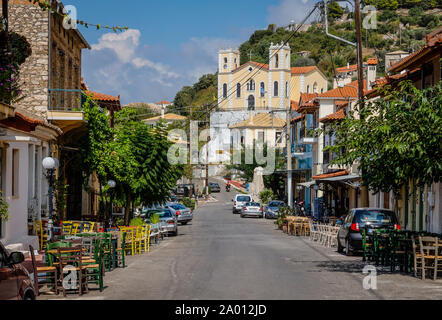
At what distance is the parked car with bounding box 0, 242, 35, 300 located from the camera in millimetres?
8071

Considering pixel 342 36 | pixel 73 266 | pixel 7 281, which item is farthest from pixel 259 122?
pixel 7 281

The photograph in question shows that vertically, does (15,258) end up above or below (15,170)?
below

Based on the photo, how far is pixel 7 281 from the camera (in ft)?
26.8

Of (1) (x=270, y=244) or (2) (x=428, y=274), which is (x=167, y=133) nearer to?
(1) (x=270, y=244)

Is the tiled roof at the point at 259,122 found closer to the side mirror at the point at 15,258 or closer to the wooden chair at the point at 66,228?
the wooden chair at the point at 66,228

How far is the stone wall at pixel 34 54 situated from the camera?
77.9 ft

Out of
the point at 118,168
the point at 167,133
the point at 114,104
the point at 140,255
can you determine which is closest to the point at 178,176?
the point at 167,133

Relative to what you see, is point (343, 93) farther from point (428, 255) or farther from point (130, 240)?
point (428, 255)

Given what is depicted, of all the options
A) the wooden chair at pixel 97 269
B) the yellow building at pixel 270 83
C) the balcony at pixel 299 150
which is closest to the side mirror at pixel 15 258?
the wooden chair at pixel 97 269

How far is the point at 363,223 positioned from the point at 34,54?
1347 centimetres

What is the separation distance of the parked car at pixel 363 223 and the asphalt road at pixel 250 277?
0.52m

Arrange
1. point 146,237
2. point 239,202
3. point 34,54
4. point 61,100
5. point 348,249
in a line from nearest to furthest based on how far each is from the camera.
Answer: point 348,249 < point 34,54 < point 146,237 < point 61,100 < point 239,202

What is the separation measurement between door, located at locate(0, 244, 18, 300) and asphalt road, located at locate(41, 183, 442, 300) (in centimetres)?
359

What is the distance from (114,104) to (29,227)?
20.8m
